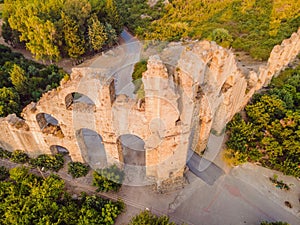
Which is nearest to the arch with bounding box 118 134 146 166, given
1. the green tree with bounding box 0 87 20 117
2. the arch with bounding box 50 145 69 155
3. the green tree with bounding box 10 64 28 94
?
the arch with bounding box 50 145 69 155

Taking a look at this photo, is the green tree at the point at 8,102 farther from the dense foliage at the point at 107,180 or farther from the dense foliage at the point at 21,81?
the dense foliage at the point at 107,180

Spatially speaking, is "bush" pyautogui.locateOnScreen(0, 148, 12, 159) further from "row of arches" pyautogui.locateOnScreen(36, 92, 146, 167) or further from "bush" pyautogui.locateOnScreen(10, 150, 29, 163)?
"row of arches" pyautogui.locateOnScreen(36, 92, 146, 167)

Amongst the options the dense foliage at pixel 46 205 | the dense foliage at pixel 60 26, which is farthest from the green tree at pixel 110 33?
the dense foliage at pixel 46 205

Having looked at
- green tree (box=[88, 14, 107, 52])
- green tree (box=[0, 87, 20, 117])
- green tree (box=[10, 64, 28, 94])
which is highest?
green tree (box=[88, 14, 107, 52])

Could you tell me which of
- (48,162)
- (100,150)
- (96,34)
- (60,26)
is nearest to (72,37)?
(60,26)

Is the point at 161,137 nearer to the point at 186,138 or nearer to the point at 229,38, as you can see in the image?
the point at 186,138

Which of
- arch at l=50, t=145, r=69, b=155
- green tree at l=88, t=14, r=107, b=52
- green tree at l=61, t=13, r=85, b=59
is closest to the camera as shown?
arch at l=50, t=145, r=69, b=155
